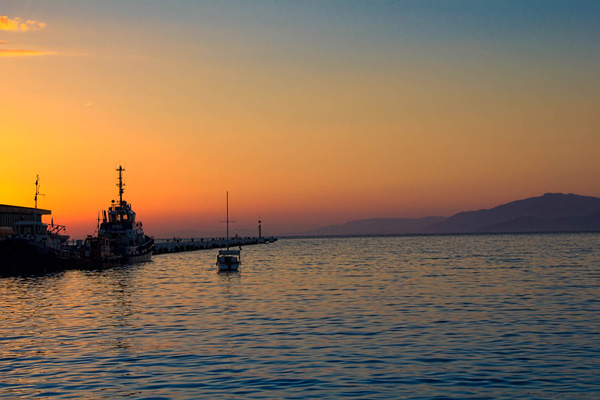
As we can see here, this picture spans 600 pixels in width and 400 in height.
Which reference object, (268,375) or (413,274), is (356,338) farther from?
(413,274)

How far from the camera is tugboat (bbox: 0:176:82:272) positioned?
87.4 m

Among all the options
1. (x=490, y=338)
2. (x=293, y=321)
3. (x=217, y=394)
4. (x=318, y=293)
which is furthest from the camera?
(x=318, y=293)

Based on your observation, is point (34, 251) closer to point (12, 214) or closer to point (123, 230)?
point (123, 230)

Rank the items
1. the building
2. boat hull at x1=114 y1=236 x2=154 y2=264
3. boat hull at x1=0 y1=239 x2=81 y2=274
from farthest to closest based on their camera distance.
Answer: the building, boat hull at x1=114 y1=236 x2=154 y2=264, boat hull at x1=0 y1=239 x2=81 y2=274

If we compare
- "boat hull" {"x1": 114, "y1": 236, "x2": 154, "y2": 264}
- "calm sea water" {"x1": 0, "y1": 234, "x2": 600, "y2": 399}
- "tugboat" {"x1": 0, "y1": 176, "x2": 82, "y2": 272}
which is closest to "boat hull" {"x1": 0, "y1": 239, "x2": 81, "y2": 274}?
"tugboat" {"x1": 0, "y1": 176, "x2": 82, "y2": 272}

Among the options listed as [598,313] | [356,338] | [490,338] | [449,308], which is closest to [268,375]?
[356,338]

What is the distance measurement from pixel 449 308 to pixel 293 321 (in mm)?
11247

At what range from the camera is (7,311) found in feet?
141

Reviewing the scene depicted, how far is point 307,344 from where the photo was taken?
2802cm

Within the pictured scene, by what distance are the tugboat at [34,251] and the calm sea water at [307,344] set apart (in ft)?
114

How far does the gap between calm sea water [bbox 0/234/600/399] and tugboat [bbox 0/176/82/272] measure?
34607 mm

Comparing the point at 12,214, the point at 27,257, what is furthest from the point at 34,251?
the point at 12,214

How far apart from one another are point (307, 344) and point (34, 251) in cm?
7182

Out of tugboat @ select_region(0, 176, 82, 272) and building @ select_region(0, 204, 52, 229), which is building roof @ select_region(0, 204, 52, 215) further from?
tugboat @ select_region(0, 176, 82, 272)
